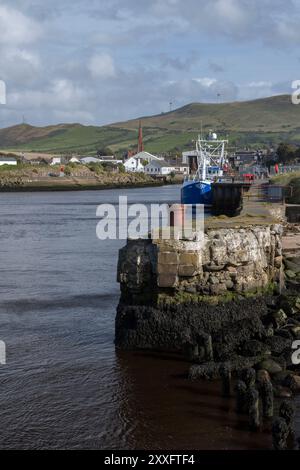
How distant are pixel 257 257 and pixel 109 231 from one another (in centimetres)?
2900

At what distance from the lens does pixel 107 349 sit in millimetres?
15938

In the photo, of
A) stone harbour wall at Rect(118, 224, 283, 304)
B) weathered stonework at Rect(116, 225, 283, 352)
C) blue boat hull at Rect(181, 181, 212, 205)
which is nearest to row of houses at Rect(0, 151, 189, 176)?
blue boat hull at Rect(181, 181, 212, 205)

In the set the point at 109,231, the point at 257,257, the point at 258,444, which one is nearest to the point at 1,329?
the point at 257,257

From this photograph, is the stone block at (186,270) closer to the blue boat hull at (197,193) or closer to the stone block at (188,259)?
the stone block at (188,259)

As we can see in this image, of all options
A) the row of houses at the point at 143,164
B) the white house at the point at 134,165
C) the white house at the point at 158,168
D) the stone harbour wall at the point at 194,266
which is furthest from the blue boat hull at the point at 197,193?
the white house at the point at 134,165

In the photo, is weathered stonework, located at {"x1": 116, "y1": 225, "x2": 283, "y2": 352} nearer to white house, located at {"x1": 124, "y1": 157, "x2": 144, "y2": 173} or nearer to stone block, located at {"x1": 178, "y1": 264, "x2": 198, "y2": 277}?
stone block, located at {"x1": 178, "y1": 264, "x2": 198, "y2": 277}

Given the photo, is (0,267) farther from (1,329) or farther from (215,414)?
(215,414)

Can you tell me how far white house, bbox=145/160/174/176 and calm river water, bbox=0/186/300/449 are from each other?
14121cm

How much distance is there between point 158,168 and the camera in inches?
6516

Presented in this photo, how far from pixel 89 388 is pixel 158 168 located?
153238mm

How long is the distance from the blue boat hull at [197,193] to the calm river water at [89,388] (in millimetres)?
39137

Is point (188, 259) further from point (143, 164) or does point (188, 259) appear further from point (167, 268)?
point (143, 164)

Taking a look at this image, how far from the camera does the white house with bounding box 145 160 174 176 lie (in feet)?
536

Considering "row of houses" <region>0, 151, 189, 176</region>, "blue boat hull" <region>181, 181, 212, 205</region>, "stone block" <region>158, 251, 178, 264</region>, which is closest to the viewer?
"stone block" <region>158, 251, 178, 264</region>
